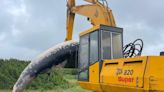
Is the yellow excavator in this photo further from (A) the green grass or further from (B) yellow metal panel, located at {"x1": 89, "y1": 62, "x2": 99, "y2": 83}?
(A) the green grass

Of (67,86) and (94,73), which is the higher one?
(94,73)

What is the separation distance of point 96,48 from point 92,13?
4740mm

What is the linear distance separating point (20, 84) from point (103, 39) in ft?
24.5

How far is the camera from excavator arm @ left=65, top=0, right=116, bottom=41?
14.3m

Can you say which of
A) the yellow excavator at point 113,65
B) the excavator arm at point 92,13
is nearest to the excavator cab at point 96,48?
the yellow excavator at point 113,65

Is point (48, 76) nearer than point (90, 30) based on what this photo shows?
No

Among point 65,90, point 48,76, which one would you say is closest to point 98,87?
point 65,90

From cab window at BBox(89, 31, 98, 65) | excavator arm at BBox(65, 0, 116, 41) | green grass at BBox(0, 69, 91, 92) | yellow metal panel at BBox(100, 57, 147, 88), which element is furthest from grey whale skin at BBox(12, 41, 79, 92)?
yellow metal panel at BBox(100, 57, 147, 88)

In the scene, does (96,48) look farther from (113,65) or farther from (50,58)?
(50,58)

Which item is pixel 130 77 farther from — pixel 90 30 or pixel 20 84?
pixel 20 84

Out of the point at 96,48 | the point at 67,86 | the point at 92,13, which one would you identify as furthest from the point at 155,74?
the point at 67,86

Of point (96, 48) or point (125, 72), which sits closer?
point (125, 72)

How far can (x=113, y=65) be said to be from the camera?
899cm

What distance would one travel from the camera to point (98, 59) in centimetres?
981
